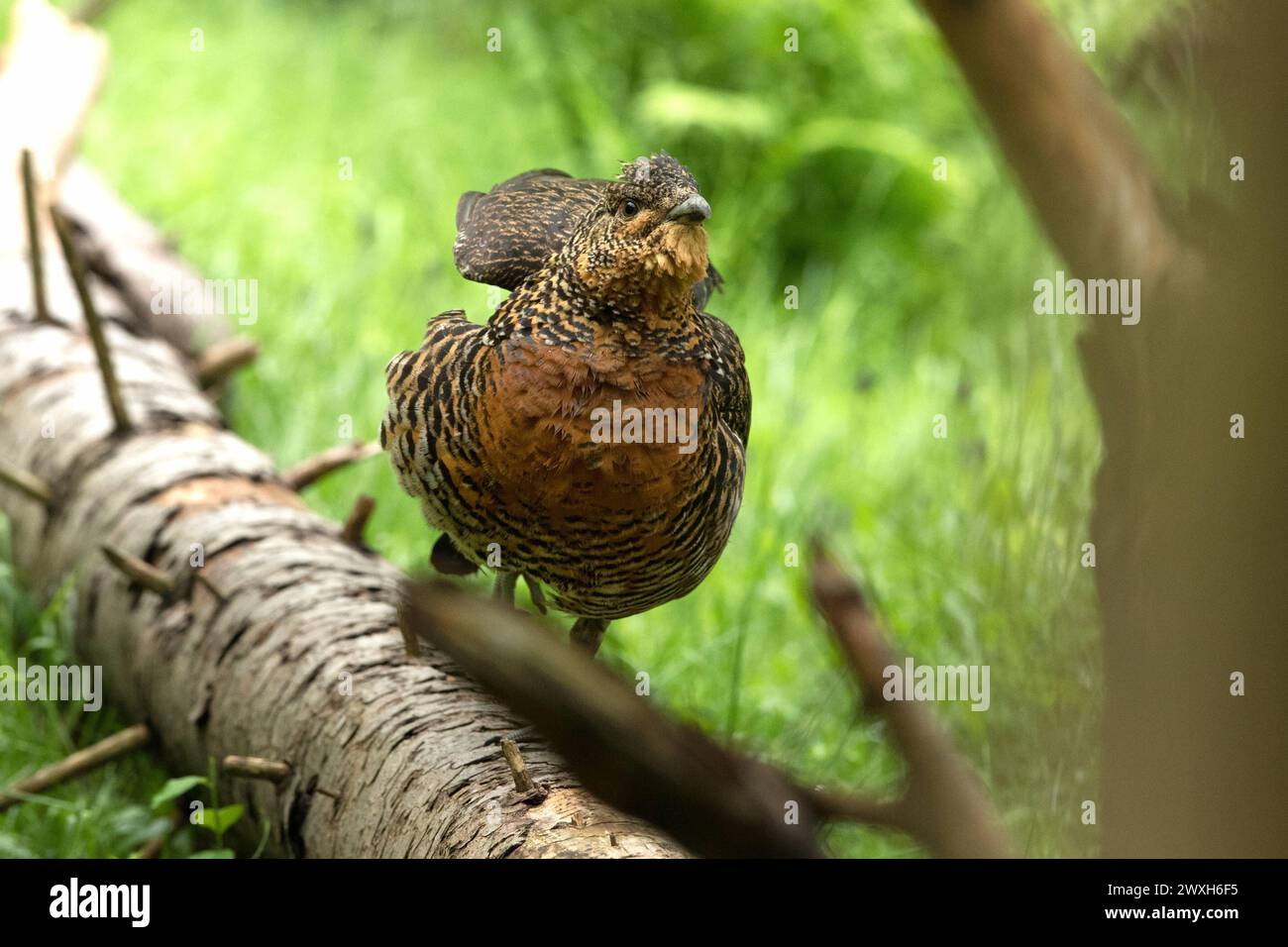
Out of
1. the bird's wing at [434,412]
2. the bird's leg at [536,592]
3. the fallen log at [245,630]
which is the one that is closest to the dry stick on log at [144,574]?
the fallen log at [245,630]

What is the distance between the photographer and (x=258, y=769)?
2.23m

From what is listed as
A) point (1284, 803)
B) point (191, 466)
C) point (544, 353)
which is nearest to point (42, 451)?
point (191, 466)

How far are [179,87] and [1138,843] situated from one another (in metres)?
7.31

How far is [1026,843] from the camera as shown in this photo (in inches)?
30.8

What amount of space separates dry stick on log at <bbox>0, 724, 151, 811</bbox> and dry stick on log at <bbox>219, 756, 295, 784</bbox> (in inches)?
20.5

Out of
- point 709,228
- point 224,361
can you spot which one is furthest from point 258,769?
point 709,228

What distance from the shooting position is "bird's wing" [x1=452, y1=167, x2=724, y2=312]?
7.77ft
